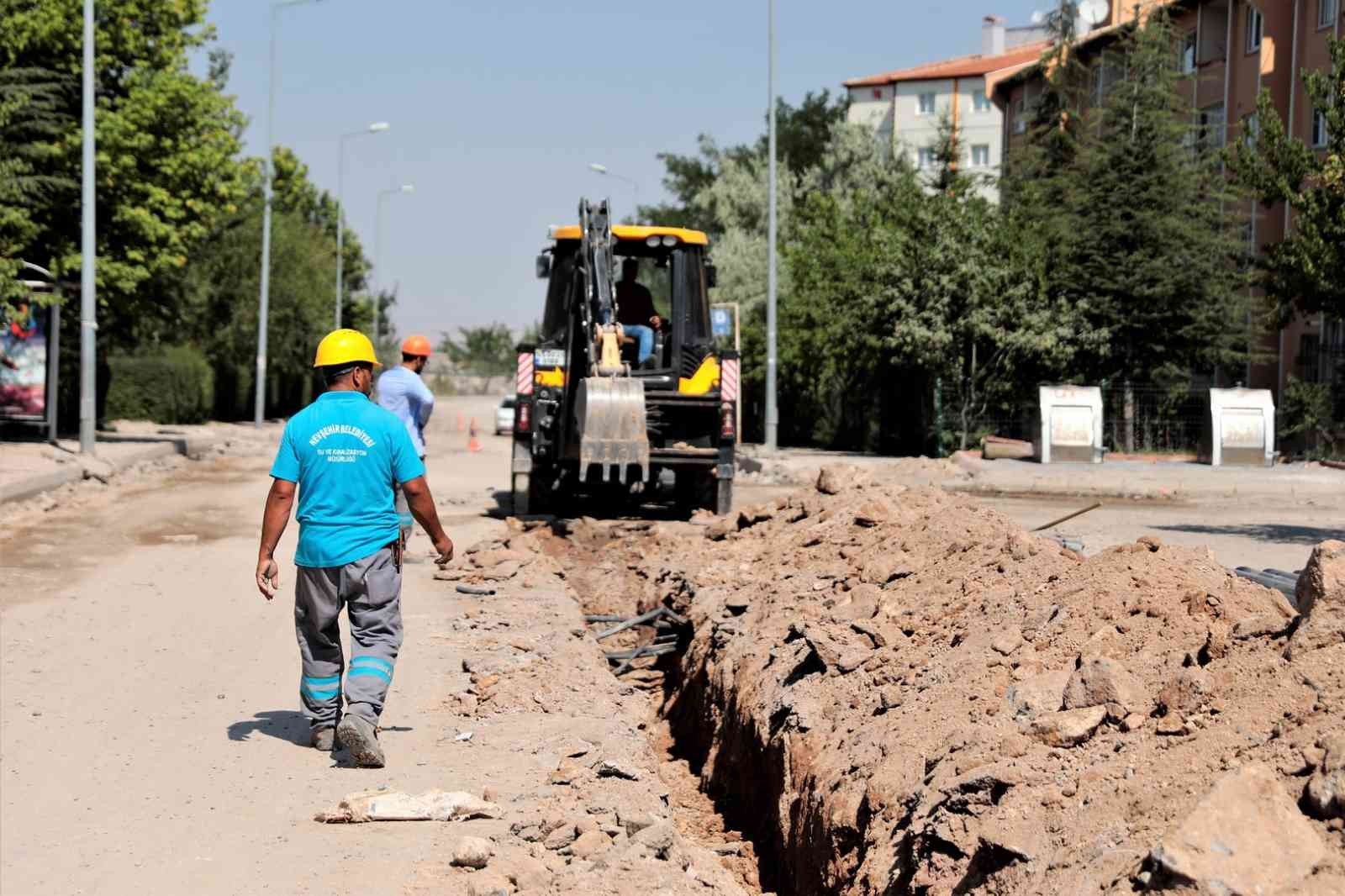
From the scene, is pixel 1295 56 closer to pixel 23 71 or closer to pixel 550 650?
pixel 23 71

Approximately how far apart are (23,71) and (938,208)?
17.0 m

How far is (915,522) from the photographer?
37.2ft

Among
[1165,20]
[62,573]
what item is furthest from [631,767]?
[1165,20]

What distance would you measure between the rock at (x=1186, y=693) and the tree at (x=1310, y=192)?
Result: 16.4 metres

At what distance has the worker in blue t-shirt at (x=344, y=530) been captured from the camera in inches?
276

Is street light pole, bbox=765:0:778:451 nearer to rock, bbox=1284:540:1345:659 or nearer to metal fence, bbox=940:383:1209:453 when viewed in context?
metal fence, bbox=940:383:1209:453

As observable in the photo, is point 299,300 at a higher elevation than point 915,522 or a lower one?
higher

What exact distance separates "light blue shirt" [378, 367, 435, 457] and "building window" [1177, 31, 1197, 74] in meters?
36.7

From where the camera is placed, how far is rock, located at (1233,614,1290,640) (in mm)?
A: 5801

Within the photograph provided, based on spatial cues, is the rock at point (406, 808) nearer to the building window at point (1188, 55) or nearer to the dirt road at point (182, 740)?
the dirt road at point (182, 740)

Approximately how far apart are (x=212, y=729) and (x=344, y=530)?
1258mm

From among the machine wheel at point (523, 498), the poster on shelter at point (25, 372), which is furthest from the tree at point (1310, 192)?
the poster on shelter at point (25, 372)

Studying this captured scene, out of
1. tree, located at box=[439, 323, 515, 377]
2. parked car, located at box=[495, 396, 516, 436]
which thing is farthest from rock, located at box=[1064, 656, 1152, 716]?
tree, located at box=[439, 323, 515, 377]

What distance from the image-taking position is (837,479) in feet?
49.3
